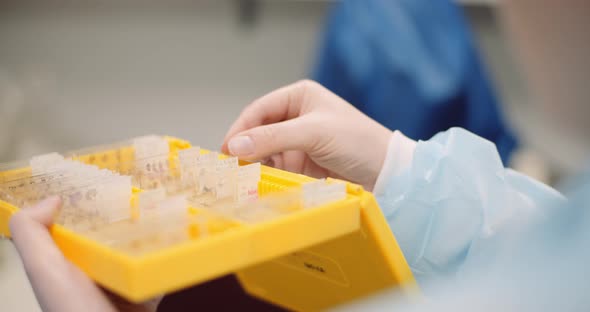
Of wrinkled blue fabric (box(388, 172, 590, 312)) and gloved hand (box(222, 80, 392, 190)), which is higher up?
wrinkled blue fabric (box(388, 172, 590, 312))

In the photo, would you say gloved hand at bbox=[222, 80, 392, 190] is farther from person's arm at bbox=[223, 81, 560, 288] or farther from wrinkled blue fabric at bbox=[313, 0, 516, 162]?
wrinkled blue fabric at bbox=[313, 0, 516, 162]

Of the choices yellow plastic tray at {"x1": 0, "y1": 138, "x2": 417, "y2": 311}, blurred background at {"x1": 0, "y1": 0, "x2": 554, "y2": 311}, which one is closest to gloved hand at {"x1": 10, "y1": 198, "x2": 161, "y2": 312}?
yellow plastic tray at {"x1": 0, "y1": 138, "x2": 417, "y2": 311}

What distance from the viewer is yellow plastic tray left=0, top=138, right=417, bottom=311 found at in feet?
1.55

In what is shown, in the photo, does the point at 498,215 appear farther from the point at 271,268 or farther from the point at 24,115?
the point at 24,115

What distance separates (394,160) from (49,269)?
0.46 meters

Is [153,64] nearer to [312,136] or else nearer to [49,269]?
[312,136]

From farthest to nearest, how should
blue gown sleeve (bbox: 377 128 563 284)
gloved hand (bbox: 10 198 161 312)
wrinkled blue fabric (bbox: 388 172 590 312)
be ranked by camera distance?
blue gown sleeve (bbox: 377 128 563 284) < gloved hand (bbox: 10 198 161 312) < wrinkled blue fabric (bbox: 388 172 590 312)

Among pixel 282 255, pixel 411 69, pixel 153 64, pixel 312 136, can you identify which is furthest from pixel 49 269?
pixel 153 64

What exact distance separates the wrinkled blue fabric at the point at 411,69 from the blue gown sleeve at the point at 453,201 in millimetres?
821

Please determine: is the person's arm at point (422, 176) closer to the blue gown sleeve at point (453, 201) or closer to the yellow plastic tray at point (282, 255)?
the blue gown sleeve at point (453, 201)

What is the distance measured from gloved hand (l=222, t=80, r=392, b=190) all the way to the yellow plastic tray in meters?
0.10

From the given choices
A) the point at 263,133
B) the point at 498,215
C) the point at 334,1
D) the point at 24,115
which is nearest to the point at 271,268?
the point at 263,133

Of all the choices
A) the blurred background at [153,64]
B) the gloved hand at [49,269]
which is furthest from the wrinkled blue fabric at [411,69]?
the gloved hand at [49,269]

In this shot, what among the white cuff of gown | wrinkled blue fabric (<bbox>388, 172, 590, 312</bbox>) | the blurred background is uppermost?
wrinkled blue fabric (<bbox>388, 172, 590, 312</bbox>)
